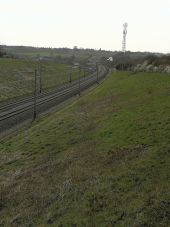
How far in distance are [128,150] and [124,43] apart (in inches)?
6845

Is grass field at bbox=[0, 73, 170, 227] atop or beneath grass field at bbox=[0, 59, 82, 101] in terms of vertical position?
atop

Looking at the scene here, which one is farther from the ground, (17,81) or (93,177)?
(93,177)

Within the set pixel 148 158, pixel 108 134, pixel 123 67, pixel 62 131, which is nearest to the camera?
pixel 148 158

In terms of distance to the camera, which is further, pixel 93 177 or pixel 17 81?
pixel 17 81

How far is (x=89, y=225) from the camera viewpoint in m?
15.6

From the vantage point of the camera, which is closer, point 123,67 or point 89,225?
point 89,225

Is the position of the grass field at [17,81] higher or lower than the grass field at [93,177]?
lower

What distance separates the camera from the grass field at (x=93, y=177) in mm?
16375

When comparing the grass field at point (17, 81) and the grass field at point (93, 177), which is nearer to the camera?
the grass field at point (93, 177)

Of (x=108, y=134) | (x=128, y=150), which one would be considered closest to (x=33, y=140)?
(x=108, y=134)

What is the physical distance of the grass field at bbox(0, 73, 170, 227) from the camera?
16.4 m

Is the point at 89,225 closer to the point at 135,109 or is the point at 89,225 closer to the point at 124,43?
the point at 135,109

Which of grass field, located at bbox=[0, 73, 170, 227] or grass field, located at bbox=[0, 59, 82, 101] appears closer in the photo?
grass field, located at bbox=[0, 73, 170, 227]

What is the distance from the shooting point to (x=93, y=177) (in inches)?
813
